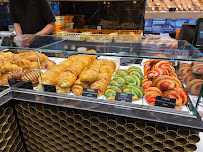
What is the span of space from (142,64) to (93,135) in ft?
2.94

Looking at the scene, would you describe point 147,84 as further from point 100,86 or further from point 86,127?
point 86,127

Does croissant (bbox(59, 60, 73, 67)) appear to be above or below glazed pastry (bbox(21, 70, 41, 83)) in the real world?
above

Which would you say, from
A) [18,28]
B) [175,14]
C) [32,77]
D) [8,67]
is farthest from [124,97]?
[18,28]

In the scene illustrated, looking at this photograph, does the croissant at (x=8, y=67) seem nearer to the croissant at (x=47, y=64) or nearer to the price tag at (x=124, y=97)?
the croissant at (x=47, y=64)

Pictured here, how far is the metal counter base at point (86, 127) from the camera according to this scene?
106 centimetres

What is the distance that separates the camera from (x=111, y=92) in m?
1.19

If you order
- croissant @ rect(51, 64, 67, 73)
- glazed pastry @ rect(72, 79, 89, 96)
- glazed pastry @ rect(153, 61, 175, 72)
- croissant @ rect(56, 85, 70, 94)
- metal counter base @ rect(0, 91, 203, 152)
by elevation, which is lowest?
metal counter base @ rect(0, 91, 203, 152)

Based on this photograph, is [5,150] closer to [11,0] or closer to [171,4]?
[11,0]

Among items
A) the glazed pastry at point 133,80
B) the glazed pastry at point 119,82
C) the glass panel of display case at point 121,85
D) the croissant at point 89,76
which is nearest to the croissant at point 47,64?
the glass panel of display case at point 121,85

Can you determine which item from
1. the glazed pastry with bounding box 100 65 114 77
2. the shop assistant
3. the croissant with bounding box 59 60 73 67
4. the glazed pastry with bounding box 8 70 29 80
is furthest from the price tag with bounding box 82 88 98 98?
the shop assistant

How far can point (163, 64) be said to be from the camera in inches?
52.1

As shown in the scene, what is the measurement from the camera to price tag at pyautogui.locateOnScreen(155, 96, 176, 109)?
1.06 m

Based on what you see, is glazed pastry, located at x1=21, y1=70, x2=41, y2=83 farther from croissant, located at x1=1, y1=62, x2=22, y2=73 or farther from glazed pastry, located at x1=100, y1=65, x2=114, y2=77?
glazed pastry, located at x1=100, y1=65, x2=114, y2=77

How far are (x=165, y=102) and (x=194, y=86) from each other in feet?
0.72
